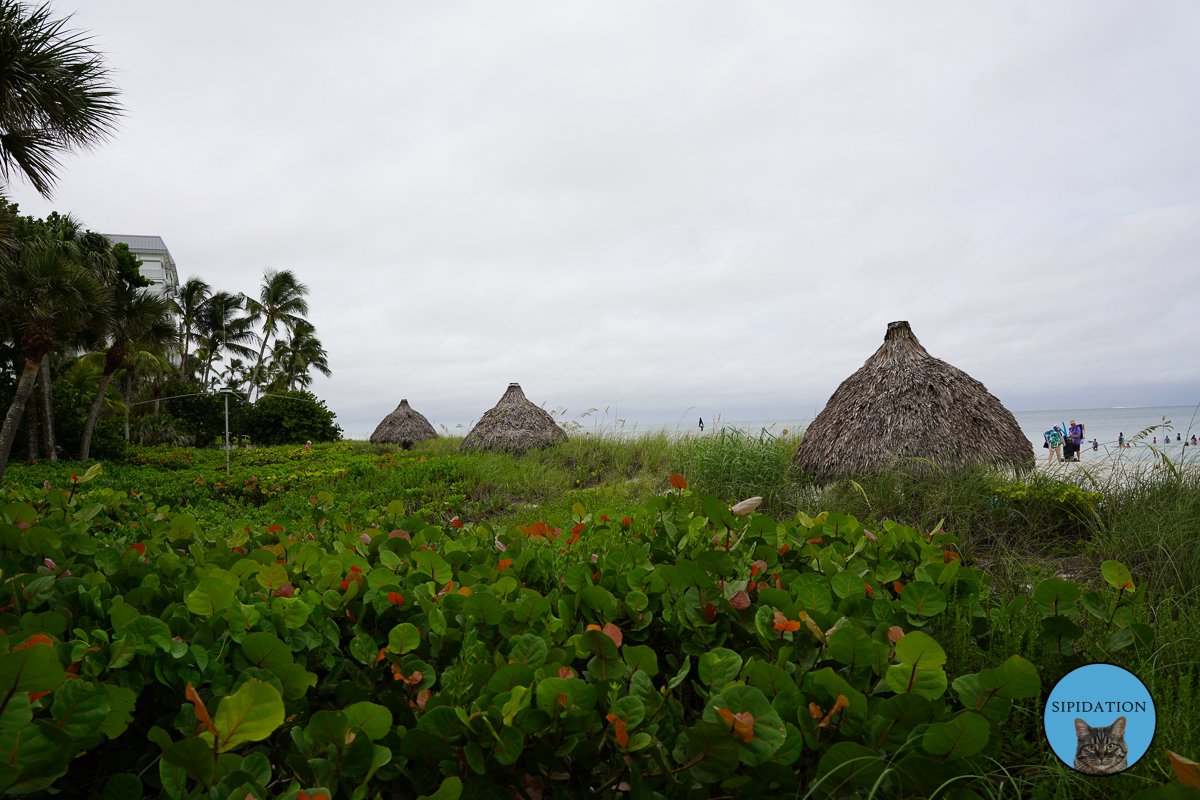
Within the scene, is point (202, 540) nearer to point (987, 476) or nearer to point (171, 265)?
point (987, 476)

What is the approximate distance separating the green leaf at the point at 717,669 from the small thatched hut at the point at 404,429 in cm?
1979

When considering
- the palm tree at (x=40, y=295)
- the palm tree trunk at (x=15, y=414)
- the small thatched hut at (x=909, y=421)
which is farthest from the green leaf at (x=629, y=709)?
the palm tree at (x=40, y=295)

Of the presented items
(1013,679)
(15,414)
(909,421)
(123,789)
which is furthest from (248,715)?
(15,414)

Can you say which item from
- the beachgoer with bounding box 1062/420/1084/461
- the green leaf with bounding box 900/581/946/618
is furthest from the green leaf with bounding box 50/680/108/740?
the beachgoer with bounding box 1062/420/1084/461

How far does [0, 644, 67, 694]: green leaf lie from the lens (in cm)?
61

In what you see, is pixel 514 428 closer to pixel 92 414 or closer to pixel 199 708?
pixel 92 414

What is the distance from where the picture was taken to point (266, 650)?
829 millimetres

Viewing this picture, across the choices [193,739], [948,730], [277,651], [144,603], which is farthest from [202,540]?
[948,730]

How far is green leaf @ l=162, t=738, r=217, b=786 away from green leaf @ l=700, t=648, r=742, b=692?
0.61 m

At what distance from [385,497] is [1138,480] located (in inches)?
310

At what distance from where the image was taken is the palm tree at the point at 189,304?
94.6 feet

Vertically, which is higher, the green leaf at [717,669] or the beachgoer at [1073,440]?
the beachgoer at [1073,440]

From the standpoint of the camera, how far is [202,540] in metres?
1.75

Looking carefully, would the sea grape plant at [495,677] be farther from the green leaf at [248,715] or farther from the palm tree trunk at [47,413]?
the palm tree trunk at [47,413]
